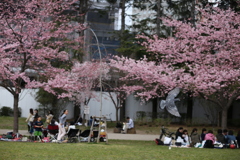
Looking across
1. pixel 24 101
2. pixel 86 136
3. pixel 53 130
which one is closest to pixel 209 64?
pixel 86 136

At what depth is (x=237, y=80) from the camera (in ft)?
59.7

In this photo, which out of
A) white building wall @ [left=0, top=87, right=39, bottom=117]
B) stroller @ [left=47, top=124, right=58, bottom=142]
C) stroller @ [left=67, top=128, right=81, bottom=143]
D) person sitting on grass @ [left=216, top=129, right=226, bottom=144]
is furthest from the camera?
white building wall @ [left=0, top=87, right=39, bottom=117]

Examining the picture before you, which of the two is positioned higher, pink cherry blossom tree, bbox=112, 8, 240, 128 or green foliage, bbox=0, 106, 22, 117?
pink cherry blossom tree, bbox=112, 8, 240, 128

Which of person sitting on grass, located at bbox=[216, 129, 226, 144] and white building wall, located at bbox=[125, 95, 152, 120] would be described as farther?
white building wall, located at bbox=[125, 95, 152, 120]

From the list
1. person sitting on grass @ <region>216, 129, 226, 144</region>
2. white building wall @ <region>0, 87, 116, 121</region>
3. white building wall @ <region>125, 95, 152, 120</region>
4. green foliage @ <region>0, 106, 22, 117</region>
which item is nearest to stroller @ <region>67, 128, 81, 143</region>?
person sitting on grass @ <region>216, 129, 226, 144</region>

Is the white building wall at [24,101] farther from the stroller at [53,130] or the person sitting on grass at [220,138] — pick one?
the person sitting on grass at [220,138]

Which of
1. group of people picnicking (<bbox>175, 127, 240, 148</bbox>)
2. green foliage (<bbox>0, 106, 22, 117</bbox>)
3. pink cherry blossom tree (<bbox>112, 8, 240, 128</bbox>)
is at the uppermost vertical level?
pink cherry blossom tree (<bbox>112, 8, 240, 128</bbox>)

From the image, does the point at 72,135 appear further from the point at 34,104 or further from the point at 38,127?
the point at 34,104

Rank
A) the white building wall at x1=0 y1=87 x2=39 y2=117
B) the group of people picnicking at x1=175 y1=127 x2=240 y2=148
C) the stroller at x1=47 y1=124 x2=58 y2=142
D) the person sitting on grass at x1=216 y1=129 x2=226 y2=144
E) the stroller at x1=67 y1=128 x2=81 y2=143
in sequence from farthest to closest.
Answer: the white building wall at x1=0 y1=87 x2=39 y2=117 → the stroller at x1=47 y1=124 x2=58 y2=142 → the person sitting on grass at x1=216 y1=129 x2=226 y2=144 → the group of people picnicking at x1=175 y1=127 x2=240 y2=148 → the stroller at x1=67 y1=128 x2=81 y2=143

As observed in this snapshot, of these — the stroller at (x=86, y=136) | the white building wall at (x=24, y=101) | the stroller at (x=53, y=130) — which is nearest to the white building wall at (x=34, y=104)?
the white building wall at (x=24, y=101)

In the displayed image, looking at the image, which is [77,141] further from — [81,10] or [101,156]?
[81,10]

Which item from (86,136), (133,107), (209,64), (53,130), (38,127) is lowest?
(86,136)

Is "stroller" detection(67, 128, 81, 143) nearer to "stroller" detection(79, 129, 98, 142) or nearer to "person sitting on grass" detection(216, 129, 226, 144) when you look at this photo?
"stroller" detection(79, 129, 98, 142)

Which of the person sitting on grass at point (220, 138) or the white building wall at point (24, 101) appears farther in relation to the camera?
the white building wall at point (24, 101)
